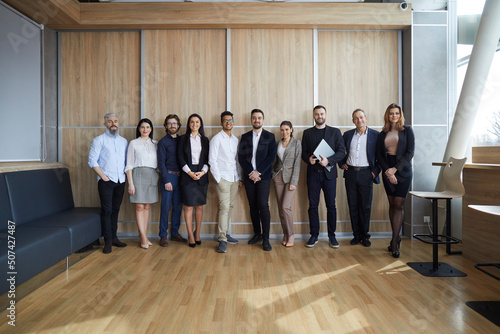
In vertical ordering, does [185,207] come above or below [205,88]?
below

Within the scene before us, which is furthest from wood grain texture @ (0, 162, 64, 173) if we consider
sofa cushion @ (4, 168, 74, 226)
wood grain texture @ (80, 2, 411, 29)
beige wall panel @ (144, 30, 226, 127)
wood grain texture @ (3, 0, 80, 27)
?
wood grain texture @ (80, 2, 411, 29)

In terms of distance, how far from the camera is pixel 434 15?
4895 mm

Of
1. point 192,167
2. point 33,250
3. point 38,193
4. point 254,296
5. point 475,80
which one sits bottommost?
point 254,296

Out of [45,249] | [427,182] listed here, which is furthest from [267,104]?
[45,249]

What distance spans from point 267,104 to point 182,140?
1417mm

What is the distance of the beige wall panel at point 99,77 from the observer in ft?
16.4

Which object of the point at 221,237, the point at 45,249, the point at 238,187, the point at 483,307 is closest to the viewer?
the point at 483,307

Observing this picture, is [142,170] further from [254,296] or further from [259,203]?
[254,296]

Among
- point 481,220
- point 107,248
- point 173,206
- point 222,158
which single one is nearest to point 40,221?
point 107,248

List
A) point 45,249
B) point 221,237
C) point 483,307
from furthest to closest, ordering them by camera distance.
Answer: point 221,237 → point 45,249 → point 483,307

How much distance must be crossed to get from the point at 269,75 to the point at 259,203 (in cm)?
197

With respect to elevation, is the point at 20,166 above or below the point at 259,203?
above

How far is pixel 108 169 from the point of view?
4.23m

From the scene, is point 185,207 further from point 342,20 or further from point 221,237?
point 342,20
